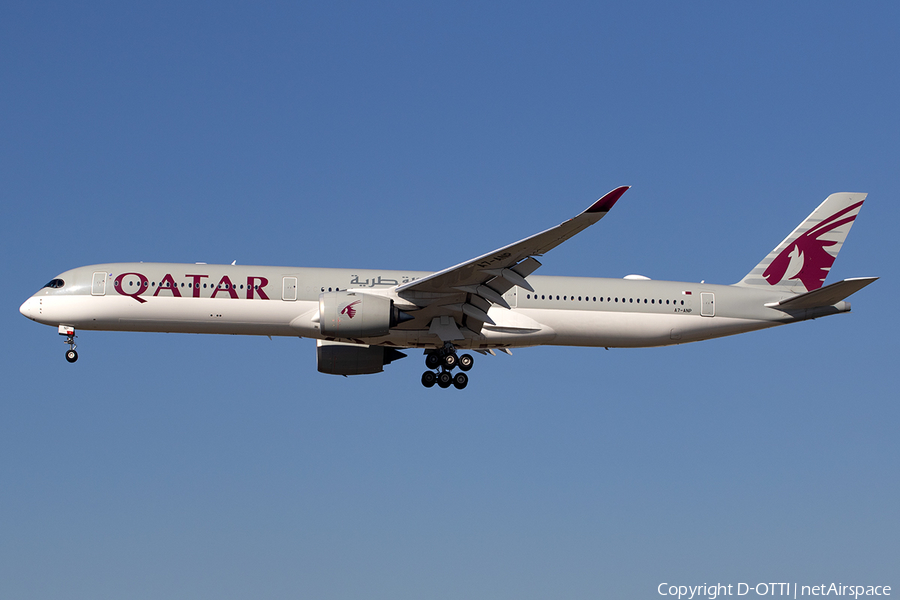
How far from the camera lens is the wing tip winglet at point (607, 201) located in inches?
1022

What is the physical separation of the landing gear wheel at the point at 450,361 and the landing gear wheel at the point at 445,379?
31 cm

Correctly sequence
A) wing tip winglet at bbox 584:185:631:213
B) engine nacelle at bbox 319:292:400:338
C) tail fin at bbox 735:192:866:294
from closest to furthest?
wing tip winglet at bbox 584:185:631:213, engine nacelle at bbox 319:292:400:338, tail fin at bbox 735:192:866:294

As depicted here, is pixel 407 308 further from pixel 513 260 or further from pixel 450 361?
pixel 513 260

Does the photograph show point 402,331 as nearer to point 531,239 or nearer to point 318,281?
point 318,281

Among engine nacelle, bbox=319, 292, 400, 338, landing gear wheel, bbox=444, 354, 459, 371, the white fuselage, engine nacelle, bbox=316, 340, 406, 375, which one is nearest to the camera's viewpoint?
engine nacelle, bbox=319, 292, 400, 338

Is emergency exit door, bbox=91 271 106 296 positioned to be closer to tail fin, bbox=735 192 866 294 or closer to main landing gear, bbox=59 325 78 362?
main landing gear, bbox=59 325 78 362

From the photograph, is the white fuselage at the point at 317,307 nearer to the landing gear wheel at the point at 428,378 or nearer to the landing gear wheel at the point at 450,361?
the landing gear wheel at the point at 450,361

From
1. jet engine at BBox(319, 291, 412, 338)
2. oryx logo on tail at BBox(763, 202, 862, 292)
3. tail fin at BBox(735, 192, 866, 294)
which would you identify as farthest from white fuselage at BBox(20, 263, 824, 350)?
oryx logo on tail at BBox(763, 202, 862, 292)

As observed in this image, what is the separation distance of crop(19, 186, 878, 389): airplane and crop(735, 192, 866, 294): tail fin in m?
1.29

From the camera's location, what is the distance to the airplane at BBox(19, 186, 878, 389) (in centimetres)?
3181

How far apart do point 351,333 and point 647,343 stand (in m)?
10.6

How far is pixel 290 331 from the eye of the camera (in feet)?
109

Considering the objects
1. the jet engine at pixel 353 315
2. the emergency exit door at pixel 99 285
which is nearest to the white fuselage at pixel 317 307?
the emergency exit door at pixel 99 285

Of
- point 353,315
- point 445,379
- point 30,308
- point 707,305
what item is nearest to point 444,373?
point 445,379
